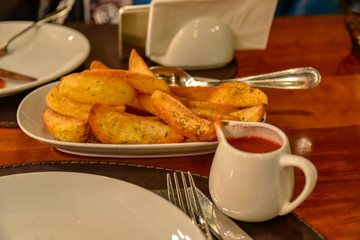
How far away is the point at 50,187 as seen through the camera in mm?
826

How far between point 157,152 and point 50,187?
262 mm

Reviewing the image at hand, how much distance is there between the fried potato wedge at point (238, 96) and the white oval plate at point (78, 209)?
364 mm

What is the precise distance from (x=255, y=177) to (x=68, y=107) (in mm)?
495

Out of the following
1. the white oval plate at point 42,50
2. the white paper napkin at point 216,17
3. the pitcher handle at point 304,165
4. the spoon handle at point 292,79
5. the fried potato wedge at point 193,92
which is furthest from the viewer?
the white oval plate at point 42,50

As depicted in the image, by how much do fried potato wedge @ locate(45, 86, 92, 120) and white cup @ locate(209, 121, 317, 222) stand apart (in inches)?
13.7

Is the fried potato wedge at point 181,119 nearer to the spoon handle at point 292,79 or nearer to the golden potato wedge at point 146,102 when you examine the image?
the golden potato wedge at point 146,102

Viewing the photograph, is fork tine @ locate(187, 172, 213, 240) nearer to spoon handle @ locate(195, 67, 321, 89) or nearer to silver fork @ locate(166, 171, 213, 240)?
silver fork @ locate(166, 171, 213, 240)

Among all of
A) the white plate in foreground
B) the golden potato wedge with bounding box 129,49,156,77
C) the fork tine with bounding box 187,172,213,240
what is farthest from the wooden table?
the golden potato wedge with bounding box 129,49,156,77

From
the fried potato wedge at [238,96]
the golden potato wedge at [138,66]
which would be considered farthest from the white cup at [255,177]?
the golden potato wedge at [138,66]

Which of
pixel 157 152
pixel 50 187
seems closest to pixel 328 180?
pixel 157 152

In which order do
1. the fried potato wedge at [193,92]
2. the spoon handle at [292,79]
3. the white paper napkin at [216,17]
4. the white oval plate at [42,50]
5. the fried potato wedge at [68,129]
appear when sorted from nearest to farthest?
the fried potato wedge at [68,129] → the fried potato wedge at [193,92] → the spoon handle at [292,79] → the white paper napkin at [216,17] → the white oval plate at [42,50]

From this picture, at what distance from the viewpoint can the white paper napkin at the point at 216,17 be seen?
4.62 feet

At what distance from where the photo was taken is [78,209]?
2.66 feet

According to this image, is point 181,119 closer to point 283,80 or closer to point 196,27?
point 283,80
